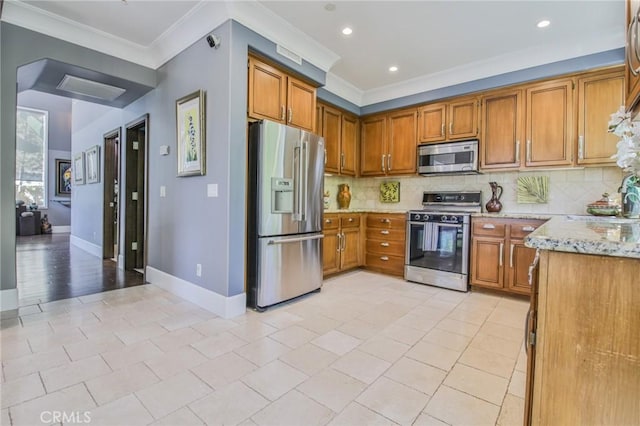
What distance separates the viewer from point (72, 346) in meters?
2.10

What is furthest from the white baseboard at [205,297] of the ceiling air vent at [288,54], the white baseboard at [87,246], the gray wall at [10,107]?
the white baseboard at [87,246]

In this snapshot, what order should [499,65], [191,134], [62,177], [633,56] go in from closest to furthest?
[633,56] → [191,134] → [499,65] → [62,177]

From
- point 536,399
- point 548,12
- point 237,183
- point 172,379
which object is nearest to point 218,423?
point 172,379

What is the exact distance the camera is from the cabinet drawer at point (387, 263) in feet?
14.0

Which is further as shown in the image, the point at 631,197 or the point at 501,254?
the point at 501,254

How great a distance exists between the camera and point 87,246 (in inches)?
227

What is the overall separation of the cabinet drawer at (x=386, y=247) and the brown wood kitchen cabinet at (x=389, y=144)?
1030mm

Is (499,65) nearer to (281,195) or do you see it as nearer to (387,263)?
(387,263)

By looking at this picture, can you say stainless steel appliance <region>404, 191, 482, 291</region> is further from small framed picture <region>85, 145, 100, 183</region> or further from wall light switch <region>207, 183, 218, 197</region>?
small framed picture <region>85, 145, 100, 183</region>

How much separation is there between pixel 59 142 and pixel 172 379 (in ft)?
34.8

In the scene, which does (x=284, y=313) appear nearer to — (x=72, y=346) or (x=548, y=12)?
(x=72, y=346)

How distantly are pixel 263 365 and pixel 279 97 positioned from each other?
8.30ft

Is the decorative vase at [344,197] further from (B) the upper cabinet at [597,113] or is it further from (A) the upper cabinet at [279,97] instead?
(B) the upper cabinet at [597,113]

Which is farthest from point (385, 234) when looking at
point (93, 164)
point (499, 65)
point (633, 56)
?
point (93, 164)
